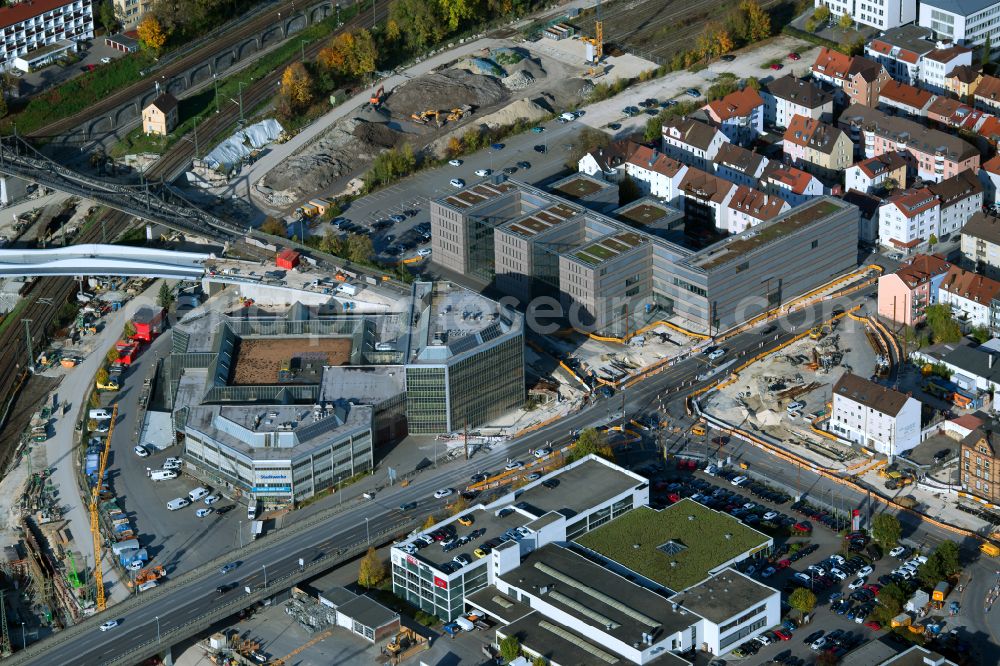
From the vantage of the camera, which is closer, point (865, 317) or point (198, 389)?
point (198, 389)

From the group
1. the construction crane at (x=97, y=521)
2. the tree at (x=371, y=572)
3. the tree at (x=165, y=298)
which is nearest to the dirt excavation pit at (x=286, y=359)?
the construction crane at (x=97, y=521)

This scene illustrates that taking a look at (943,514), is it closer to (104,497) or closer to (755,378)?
(755,378)

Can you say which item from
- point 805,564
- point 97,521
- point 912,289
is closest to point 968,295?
point 912,289

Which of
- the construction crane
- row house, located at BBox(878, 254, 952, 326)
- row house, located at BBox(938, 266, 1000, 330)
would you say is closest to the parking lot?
row house, located at BBox(878, 254, 952, 326)

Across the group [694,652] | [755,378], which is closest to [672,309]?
[755,378]

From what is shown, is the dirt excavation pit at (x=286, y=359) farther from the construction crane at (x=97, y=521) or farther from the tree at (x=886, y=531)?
the tree at (x=886, y=531)

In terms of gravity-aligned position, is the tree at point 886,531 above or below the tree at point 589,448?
below
